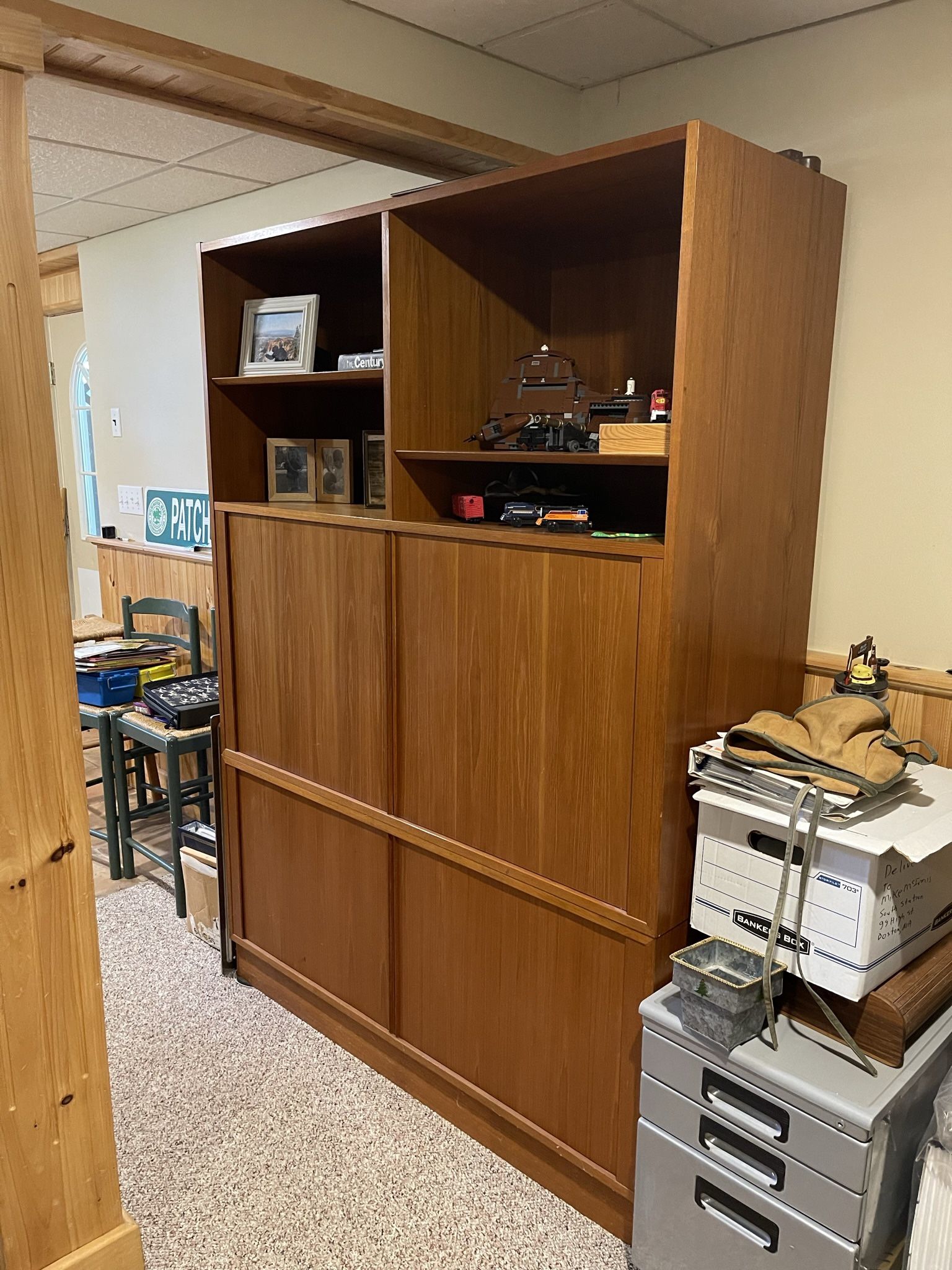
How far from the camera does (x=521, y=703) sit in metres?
1.94

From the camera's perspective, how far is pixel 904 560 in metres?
1.95

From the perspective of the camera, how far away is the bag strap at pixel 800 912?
1552 millimetres

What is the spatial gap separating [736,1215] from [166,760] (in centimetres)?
263

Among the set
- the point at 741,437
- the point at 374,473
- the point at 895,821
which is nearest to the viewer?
the point at 895,821

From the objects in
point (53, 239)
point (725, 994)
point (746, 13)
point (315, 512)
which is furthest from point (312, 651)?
point (53, 239)

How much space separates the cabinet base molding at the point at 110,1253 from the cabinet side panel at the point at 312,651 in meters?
0.96

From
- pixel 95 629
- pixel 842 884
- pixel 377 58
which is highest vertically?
pixel 377 58

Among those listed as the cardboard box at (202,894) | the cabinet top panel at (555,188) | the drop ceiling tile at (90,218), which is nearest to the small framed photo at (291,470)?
the cabinet top panel at (555,188)

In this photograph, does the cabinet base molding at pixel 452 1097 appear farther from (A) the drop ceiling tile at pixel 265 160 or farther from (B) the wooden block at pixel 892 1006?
(A) the drop ceiling tile at pixel 265 160

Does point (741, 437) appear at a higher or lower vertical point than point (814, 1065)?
higher

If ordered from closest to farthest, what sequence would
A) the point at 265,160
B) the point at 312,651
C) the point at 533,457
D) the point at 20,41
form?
the point at 20,41
the point at 533,457
the point at 312,651
the point at 265,160

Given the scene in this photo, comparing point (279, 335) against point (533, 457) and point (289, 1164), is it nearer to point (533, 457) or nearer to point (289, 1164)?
point (533, 457)

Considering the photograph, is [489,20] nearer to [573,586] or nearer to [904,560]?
[573,586]

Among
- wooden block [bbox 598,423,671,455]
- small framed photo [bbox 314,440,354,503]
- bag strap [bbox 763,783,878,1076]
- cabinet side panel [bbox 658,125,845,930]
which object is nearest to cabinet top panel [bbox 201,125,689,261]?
cabinet side panel [bbox 658,125,845,930]
